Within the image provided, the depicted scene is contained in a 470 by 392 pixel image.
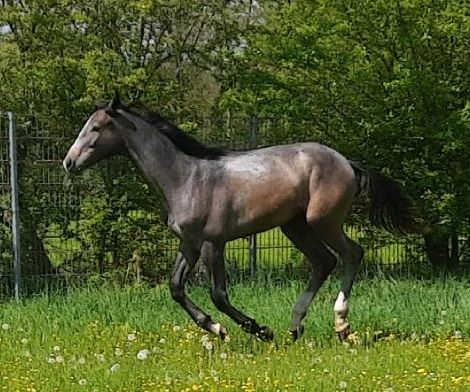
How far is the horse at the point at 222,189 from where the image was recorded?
776 cm

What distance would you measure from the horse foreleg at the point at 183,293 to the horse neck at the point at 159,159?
1.67 feet

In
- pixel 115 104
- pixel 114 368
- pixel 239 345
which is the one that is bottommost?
pixel 239 345

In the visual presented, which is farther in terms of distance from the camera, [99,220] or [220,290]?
[99,220]

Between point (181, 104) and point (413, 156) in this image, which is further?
point (181, 104)

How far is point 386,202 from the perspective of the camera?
8555 millimetres

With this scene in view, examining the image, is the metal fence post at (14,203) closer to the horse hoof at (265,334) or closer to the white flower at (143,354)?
the white flower at (143,354)

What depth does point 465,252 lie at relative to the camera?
13172mm

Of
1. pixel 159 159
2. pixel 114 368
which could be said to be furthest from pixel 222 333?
pixel 159 159

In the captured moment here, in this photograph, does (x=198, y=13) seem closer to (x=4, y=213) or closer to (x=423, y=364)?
(x=4, y=213)

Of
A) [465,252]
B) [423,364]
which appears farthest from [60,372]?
[465,252]

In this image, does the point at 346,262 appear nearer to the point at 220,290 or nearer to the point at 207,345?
the point at 220,290

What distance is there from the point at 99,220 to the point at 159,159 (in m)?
4.16

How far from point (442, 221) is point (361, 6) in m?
3.06

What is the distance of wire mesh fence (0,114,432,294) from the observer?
38.2ft
